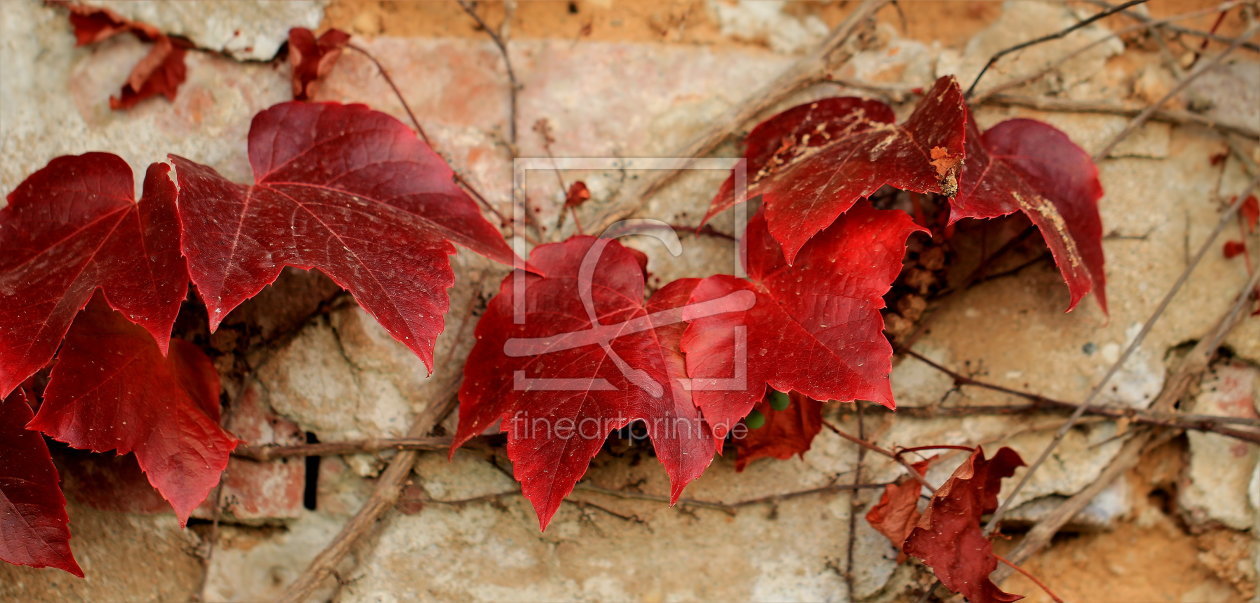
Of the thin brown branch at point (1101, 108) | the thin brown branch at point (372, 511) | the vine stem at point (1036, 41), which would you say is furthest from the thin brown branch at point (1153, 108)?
the thin brown branch at point (372, 511)

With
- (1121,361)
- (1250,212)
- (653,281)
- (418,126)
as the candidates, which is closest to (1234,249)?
(1250,212)

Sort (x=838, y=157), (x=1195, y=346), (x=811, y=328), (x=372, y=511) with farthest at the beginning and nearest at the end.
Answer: (x=1195, y=346)
(x=372, y=511)
(x=838, y=157)
(x=811, y=328)

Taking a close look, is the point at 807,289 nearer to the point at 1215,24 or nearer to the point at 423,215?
the point at 423,215

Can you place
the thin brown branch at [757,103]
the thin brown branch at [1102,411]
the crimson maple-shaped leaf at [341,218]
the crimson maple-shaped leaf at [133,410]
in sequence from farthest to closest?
the thin brown branch at [757,103] < the thin brown branch at [1102,411] < the crimson maple-shaped leaf at [133,410] < the crimson maple-shaped leaf at [341,218]

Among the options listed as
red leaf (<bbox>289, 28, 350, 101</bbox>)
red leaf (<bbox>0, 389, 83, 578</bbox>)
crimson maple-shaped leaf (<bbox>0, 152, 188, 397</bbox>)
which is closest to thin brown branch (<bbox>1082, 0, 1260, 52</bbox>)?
red leaf (<bbox>289, 28, 350, 101</bbox>)

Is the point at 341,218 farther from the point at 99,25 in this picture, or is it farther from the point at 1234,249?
the point at 1234,249

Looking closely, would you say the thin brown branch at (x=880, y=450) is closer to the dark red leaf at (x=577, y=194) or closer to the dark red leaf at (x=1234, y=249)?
the dark red leaf at (x=577, y=194)

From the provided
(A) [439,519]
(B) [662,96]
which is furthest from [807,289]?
(A) [439,519]

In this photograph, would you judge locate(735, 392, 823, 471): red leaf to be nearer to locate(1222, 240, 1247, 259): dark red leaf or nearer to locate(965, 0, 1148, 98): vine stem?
locate(965, 0, 1148, 98): vine stem
